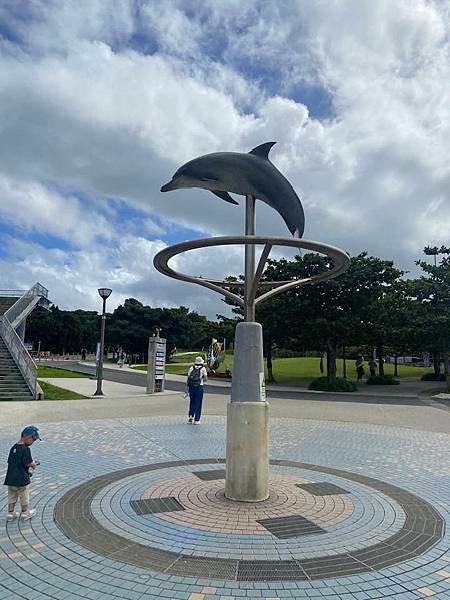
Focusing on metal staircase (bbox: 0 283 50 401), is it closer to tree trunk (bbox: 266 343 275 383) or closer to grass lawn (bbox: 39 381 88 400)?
grass lawn (bbox: 39 381 88 400)

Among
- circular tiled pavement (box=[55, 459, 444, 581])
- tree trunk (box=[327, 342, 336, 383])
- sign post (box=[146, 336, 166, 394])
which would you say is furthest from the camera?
tree trunk (box=[327, 342, 336, 383])

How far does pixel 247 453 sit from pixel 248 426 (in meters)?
0.35

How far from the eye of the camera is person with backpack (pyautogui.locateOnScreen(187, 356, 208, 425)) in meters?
12.9

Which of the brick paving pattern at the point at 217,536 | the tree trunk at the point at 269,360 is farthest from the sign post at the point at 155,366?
the brick paving pattern at the point at 217,536

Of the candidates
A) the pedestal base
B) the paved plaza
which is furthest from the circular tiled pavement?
the pedestal base

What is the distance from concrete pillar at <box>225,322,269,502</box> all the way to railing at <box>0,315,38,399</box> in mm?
15153

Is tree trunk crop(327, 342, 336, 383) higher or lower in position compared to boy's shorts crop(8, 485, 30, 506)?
higher

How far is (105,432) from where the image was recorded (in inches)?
465

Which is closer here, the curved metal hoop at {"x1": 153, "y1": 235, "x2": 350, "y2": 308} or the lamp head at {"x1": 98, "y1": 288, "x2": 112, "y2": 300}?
the curved metal hoop at {"x1": 153, "y1": 235, "x2": 350, "y2": 308}

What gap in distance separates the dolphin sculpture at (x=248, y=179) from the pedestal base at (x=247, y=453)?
8.63ft

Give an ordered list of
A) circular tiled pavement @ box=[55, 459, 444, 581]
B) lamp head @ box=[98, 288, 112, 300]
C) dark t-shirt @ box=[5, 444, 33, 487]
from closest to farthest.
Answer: circular tiled pavement @ box=[55, 459, 444, 581] < dark t-shirt @ box=[5, 444, 33, 487] < lamp head @ box=[98, 288, 112, 300]

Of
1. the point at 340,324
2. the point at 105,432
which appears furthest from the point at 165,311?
the point at 105,432

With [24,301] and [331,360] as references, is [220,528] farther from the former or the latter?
[24,301]

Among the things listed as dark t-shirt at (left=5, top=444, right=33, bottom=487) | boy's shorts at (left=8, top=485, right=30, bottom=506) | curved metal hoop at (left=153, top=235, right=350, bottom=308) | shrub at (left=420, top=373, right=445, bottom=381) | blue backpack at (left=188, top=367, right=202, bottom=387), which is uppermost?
curved metal hoop at (left=153, top=235, right=350, bottom=308)
